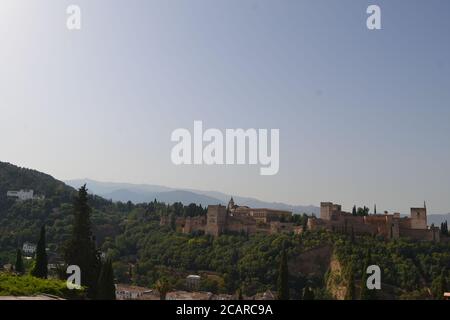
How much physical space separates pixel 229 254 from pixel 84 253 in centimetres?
2920

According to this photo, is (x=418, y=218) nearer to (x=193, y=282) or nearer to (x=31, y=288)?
(x=193, y=282)

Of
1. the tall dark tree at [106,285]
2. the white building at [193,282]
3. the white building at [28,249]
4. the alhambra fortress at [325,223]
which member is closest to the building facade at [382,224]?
the alhambra fortress at [325,223]

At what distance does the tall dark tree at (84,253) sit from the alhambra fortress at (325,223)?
111 feet

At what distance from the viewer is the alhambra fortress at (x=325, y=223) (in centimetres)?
4700

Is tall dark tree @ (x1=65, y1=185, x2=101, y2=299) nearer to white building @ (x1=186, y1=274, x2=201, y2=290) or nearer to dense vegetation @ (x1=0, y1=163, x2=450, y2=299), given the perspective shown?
dense vegetation @ (x1=0, y1=163, x2=450, y2=299)

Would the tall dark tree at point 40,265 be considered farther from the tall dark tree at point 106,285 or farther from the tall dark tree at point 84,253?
the tall dark tree at point 106,285

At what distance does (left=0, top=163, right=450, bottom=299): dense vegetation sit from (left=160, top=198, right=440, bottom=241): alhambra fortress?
1538mm

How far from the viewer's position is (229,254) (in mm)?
43375

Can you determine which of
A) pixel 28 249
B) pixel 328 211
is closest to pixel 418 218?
pixel 328 211

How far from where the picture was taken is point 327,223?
158 ft

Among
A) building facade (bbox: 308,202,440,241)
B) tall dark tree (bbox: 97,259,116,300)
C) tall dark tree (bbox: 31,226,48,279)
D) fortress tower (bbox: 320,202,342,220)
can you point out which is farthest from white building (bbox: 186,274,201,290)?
tall dark tree (bbox: 97,259,116,300)

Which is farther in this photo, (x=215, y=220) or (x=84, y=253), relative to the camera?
(x=215, y=220)

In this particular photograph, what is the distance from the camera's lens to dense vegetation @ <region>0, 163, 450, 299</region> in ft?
120

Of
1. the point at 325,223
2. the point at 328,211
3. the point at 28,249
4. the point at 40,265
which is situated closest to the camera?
the point at 40,265
